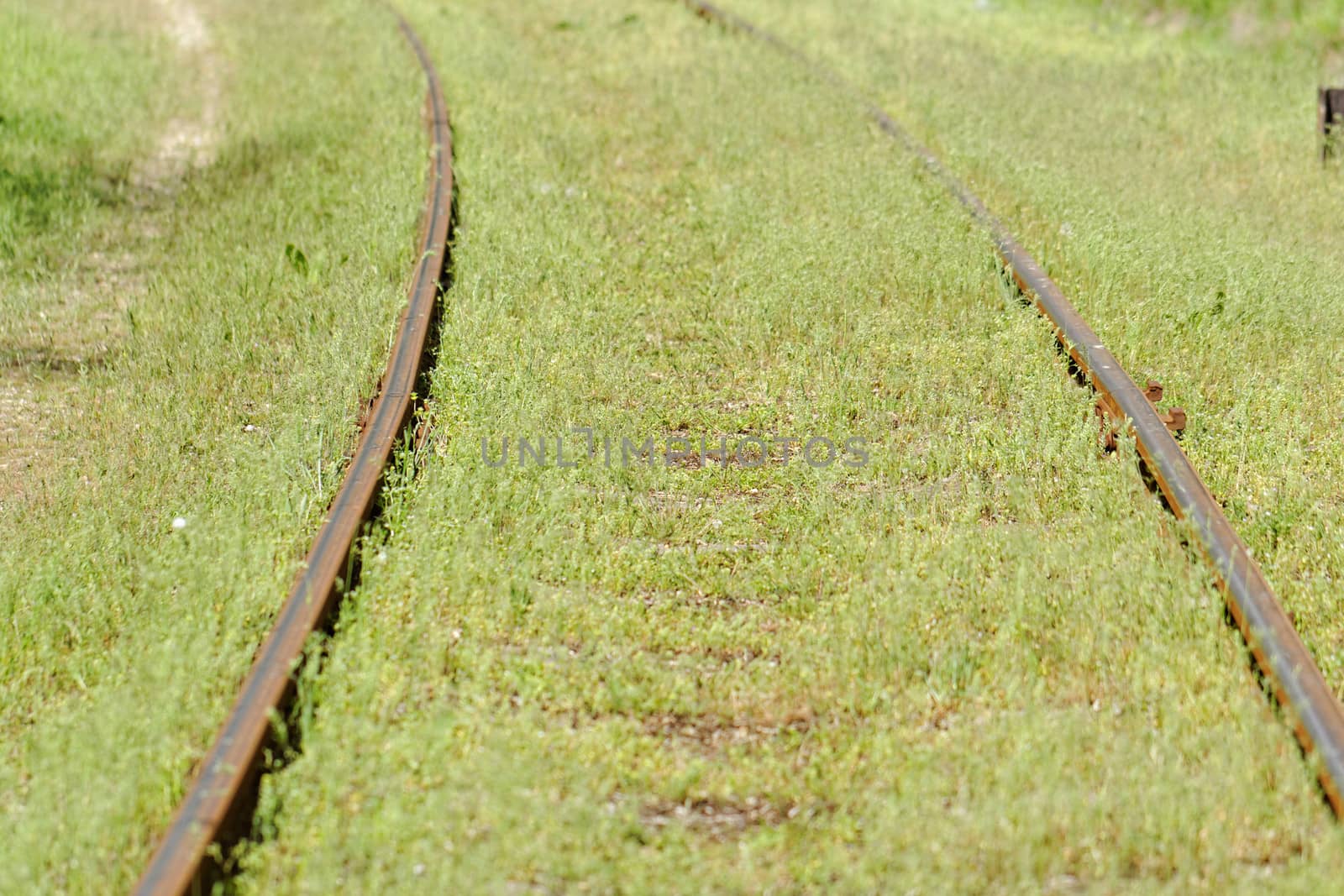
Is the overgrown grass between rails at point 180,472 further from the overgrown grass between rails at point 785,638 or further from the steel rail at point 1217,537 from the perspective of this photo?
the steel rail at point 1217,537

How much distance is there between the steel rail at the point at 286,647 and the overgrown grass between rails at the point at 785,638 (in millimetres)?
114

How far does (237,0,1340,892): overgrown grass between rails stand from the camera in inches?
120

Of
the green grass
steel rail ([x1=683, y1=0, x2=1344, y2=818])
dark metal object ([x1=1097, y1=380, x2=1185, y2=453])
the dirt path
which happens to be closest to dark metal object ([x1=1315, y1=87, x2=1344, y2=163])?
the green grass

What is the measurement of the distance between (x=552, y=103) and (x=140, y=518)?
6.81 meters

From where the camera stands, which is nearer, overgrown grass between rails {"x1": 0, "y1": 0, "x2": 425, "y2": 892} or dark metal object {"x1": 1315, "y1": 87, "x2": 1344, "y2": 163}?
overgrown grass between rails {"x1": 0, "y1": 0, "x2": 425, "y2": 892}

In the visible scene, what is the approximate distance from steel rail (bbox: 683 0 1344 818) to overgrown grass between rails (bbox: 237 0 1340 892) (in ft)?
0.23

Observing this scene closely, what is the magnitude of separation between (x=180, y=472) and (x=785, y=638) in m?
2.37

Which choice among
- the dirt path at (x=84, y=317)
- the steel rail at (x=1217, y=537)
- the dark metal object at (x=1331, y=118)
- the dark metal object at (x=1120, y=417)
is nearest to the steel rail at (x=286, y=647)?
the dirt path at (x=84, y=317)

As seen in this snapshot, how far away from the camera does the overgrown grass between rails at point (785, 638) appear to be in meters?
3.05

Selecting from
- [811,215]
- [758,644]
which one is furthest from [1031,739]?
[811,215]

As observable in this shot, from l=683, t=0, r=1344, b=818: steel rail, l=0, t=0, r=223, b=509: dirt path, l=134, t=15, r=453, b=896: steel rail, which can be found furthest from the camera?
l=0, t=0, r=223, b=509: dirt path

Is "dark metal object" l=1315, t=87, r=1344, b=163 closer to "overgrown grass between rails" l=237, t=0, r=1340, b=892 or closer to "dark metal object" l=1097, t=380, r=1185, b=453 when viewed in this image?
"overgrown grass between rails" l=237, t=0, r=1340, b=892

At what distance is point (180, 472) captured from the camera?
4.94 metres

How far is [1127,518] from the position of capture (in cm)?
430
